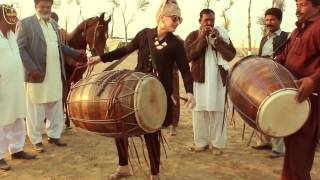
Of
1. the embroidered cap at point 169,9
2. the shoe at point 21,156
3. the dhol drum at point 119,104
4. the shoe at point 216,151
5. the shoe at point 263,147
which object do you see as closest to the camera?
the dhol drum at point 119,104

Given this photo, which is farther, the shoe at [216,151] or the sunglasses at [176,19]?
the shoe at [216,151]

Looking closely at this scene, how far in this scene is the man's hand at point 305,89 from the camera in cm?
326

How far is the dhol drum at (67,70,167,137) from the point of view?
371 cm

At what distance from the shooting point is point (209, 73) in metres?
5.80

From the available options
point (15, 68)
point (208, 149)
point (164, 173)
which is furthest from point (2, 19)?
point (208, 149)

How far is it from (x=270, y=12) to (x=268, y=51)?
1.71 feet

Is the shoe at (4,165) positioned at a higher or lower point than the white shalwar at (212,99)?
lower

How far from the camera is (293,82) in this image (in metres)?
3.36

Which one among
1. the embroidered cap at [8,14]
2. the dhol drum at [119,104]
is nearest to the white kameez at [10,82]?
the embroidered cap at [8,14]

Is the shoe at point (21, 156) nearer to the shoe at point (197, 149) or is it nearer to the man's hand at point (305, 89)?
the shoe at point (197, 149)

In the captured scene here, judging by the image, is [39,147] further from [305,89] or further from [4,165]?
[305,89]

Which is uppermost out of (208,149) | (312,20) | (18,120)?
(312,20)

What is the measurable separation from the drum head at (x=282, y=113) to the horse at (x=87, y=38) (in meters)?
4.00

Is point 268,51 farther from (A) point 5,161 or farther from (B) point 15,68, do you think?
(A) point 5,161
